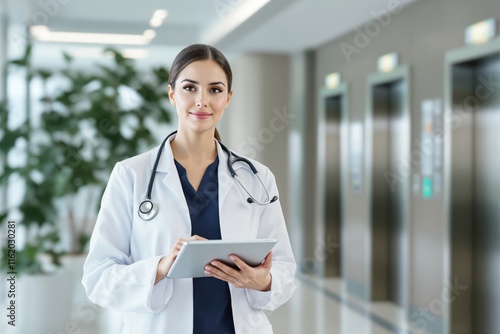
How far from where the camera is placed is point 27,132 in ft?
20.2

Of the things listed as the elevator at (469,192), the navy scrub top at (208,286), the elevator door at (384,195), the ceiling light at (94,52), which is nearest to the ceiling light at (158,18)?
the ceiling light at (94,52)

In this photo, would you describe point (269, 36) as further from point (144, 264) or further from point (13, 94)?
point (144, 264)

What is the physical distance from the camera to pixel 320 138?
30.8ft

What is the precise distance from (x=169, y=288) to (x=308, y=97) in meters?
8.21

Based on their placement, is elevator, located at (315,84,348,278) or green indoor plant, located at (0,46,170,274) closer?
green indoor plant, located at (0,46,170,274)

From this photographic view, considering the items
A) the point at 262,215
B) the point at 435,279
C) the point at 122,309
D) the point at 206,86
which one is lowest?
the point at 435,279

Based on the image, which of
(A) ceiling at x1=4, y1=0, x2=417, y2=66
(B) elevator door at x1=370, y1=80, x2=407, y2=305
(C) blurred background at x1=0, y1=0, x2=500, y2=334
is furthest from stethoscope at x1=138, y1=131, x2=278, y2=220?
(B) elevator door at x1=370, y1=80, x2=407, y2=305

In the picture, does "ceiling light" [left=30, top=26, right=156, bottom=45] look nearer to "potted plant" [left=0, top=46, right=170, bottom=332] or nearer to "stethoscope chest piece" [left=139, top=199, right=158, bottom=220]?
"potted plant" [left=0, top=46, right=170, bottom=332]

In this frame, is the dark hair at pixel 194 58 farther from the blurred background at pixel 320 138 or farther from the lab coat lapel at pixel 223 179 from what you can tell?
the blurred background at pixel 320 138

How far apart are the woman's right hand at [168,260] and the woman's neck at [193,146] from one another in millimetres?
359

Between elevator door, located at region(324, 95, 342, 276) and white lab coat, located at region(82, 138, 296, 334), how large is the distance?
24.4 ft

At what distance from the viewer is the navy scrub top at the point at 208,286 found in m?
1.81

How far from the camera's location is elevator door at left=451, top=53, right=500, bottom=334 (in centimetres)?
551

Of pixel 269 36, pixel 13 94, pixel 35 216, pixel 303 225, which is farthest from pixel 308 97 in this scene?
pixel 35 216
